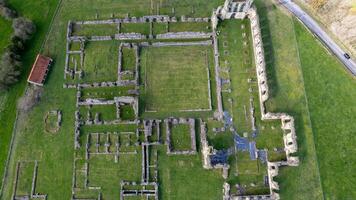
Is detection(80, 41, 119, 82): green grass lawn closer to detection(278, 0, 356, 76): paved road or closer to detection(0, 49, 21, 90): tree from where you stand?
detection(0, 49, 21, 90): tree

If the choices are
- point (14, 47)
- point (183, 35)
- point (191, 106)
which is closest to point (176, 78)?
point (191, 106)

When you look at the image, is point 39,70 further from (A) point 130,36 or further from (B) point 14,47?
(A) point 130,36

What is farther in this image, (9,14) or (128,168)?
(9,14)

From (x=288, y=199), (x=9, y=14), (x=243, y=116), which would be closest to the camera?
(x=288, y=199)

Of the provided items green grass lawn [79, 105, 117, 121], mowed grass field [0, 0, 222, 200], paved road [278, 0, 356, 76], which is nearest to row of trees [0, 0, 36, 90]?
mowed grass field [0, 0, 222, 200]

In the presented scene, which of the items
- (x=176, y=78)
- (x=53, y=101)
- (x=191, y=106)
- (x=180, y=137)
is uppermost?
(x=176, y=78)

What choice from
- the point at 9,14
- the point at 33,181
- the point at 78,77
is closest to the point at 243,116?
the point at 78,77

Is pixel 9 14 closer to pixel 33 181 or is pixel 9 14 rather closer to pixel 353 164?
pixel 33 181
